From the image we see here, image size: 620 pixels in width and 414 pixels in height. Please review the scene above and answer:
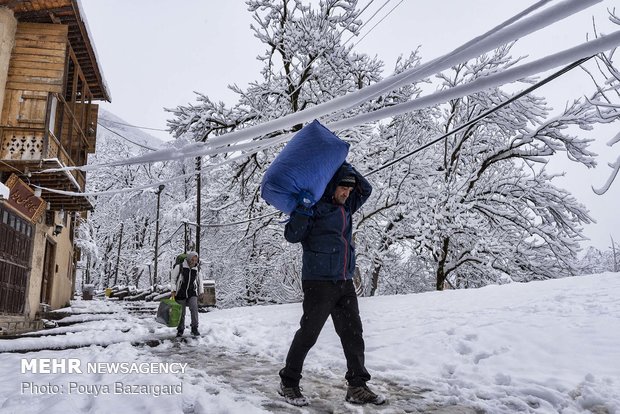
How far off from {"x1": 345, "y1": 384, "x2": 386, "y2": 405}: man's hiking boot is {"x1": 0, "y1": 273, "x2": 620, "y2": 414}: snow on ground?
64mm

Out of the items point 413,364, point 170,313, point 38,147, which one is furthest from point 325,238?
point 38,147

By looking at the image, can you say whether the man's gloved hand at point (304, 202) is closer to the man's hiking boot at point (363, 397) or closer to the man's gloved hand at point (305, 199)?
the man's gloved hand at point (305, 199)

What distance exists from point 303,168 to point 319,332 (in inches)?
45.4

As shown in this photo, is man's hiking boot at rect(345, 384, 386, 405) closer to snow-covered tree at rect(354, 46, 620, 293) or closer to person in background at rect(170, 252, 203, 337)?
person in background at rect(170, 252, 203, 337)

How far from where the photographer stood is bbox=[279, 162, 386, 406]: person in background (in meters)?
2.92

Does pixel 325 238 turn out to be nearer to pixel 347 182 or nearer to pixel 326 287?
pixel 326 287

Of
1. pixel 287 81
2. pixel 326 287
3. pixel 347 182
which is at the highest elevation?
pixel 287 81

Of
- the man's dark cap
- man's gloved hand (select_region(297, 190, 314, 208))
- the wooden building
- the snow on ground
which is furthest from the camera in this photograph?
the wooden building

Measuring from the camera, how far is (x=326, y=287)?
2.97 meters

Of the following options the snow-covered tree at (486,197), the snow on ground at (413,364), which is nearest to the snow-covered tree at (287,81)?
the snow-covered tree at (486,197)

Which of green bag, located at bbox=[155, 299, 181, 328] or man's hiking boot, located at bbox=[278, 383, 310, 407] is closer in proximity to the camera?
man's hiking boot, located at bbox=[278, 383, 310, 407]

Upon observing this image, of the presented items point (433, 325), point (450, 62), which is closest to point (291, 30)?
point (433, 325)

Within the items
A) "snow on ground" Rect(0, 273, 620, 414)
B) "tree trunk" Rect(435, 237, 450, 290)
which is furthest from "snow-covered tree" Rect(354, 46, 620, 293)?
"snow on ground" Rect(0, 273, 620, 414)

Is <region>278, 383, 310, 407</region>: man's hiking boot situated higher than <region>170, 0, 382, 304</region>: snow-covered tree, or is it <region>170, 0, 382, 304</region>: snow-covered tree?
<region>170, 0, 382, 304</region>: snow-covered tree
